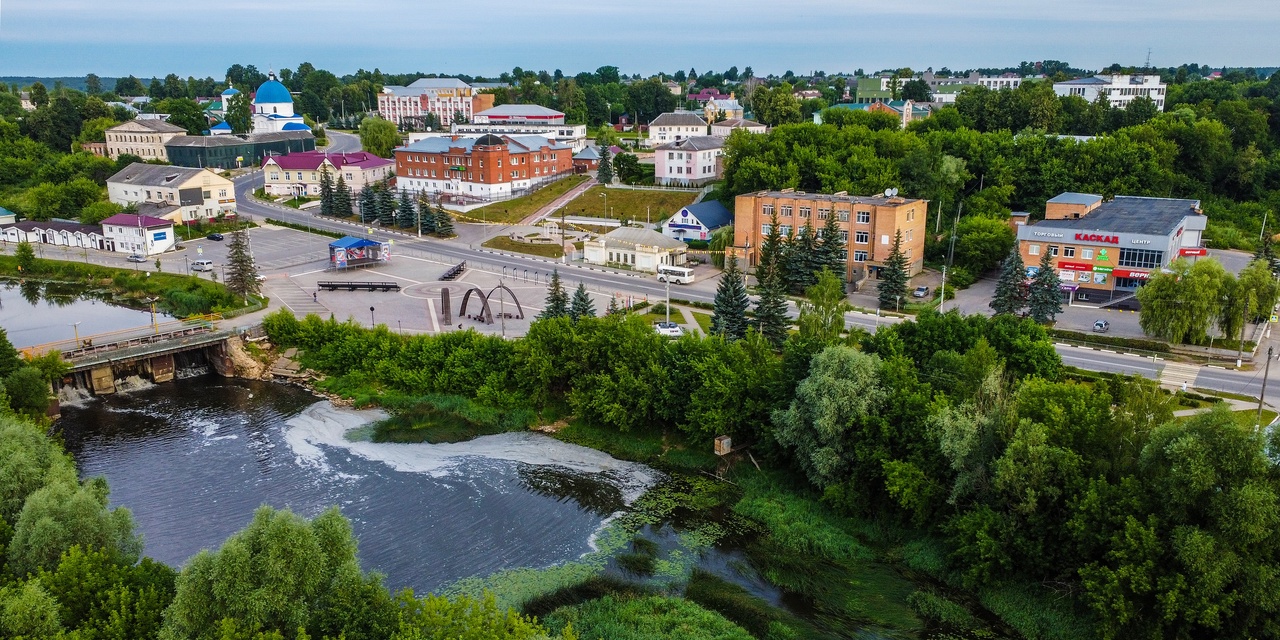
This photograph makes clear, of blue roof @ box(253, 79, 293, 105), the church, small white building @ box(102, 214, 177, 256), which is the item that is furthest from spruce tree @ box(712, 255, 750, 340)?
blue roof @ box(253, 79, 293, 105)

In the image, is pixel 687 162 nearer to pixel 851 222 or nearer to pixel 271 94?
pixel 851 222

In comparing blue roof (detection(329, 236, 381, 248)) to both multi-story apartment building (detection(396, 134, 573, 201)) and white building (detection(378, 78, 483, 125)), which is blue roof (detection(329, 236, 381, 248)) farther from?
white building (detection(378, 78, 483, 125))

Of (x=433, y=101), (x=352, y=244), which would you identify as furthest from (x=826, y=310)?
(x=433, y=101)

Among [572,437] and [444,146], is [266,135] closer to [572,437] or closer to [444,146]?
[444,146]

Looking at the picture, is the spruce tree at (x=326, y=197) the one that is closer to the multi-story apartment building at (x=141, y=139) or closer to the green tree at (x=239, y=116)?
the multi-story apartment building at (x=141, y=139)

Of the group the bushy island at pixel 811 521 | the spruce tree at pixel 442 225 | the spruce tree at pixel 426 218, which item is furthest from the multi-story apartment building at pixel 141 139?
the bushy island at pixel 811 521
